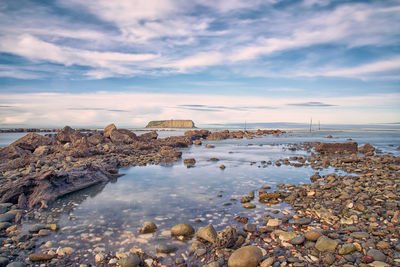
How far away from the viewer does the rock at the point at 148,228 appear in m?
5.74

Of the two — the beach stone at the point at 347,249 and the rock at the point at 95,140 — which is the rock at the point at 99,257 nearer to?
the beach stone at the point at 347,249

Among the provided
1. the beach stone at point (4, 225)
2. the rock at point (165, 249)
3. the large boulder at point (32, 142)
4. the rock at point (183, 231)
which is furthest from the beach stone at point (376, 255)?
the large boulder at point (32, 142)

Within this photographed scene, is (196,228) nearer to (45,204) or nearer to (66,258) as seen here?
(66,258)

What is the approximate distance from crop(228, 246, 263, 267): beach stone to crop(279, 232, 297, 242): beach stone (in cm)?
97

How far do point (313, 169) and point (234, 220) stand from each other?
354 inches

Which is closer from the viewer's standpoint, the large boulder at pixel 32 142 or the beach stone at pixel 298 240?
the beach stone at pixel 298 240

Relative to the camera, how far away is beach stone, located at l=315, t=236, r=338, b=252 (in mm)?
4586

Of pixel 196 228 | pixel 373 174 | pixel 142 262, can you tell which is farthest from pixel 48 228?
pixel 373 174

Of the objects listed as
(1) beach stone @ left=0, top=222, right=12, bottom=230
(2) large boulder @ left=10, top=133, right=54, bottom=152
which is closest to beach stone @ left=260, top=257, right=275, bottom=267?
(1) beach stone @ left=0, top=222, right=12, bottom=230

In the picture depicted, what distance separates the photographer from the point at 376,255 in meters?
4.22

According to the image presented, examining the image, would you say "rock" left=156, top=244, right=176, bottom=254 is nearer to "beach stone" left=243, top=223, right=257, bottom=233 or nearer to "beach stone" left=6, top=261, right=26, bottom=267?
"beach stone" left=243, top=223, right=257, bottom=233

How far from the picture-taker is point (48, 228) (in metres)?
5.91

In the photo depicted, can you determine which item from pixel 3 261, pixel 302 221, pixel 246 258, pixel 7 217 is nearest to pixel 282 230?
pixel 302 221

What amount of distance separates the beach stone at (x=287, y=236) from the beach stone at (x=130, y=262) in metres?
2.95
